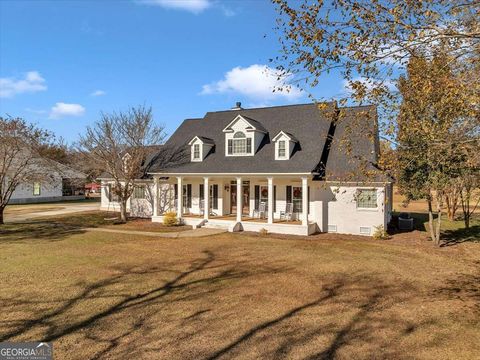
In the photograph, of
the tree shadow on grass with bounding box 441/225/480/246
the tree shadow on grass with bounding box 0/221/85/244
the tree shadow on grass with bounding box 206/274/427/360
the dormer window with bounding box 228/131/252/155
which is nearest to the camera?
the tree shadow on grass with bounding box 206/274/427/360

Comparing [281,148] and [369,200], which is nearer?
[369,200]

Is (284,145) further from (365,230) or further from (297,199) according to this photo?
(365,230)

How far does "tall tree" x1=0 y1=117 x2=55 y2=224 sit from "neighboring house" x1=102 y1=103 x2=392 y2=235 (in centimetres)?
773

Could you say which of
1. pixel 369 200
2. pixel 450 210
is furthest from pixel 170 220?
pixel 450 210

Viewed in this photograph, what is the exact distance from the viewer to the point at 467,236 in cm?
2172

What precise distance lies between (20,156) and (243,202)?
1647 centimetres

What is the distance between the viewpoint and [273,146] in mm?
24516

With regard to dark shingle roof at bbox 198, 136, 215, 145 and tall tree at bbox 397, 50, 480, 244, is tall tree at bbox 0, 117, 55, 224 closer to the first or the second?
dark shingle roof at bbox 198, 136, 215, 145

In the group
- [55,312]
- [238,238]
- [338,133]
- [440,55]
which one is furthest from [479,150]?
[338,133]

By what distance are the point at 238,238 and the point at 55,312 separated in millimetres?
12116

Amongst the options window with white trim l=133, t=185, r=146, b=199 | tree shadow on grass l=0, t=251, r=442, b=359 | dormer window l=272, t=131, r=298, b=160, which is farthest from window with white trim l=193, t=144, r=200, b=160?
tree shadow on grass l=0, t=251, r=442, b=359

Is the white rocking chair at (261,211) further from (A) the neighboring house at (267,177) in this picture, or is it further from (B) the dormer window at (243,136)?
(B) the dormer window at (243,136)

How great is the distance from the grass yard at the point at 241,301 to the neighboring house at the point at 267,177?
4.83m

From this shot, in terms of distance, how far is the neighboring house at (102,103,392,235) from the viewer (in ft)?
69.9
